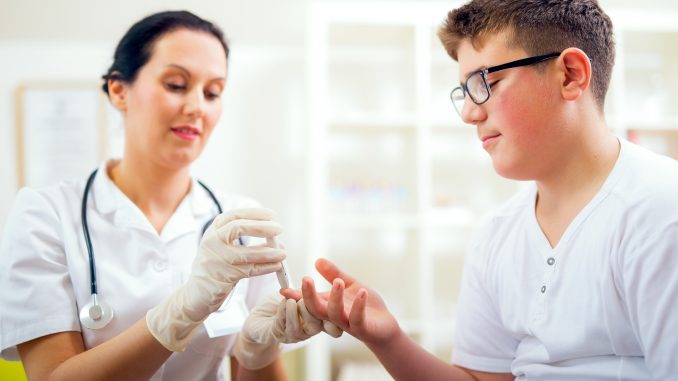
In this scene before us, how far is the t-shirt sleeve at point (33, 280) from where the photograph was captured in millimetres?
1146

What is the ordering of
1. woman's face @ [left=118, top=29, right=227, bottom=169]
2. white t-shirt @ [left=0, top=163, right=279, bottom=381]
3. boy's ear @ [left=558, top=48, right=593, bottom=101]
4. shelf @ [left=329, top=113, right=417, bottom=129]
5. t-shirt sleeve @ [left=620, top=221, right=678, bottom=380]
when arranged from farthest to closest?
1. shelf @ [left=329, top=113, right=417, bottom=129]
2. woman's face @ [left=118, top=29, right=227, bottom=169]
3. white t-shirt @ [left=0, top=163, right=279, bottom=381]
4. boy's ear @ [left=558, top=48, right=593, bottom=101]
5. t-shirt sleeve @ [left=620, top=221, right=678, bottom=380]

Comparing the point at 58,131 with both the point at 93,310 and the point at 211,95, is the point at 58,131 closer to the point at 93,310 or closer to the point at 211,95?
the point at 211,95

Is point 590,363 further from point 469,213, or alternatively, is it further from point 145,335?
point 469,213

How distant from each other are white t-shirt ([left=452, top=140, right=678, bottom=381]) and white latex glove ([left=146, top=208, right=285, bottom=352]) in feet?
1.68

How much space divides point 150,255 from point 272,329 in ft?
1.18

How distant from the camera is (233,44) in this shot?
266 centimetres

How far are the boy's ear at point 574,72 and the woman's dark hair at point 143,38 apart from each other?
852mm

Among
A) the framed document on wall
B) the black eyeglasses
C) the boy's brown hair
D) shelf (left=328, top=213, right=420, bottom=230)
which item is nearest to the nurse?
the black eyeglasses

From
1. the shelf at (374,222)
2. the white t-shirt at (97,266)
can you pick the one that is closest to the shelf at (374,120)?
the shelf at (374,222)

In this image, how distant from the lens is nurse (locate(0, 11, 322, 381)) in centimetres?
110

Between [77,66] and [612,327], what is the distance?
2449mm

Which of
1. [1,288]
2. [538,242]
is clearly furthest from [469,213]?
[1,288]

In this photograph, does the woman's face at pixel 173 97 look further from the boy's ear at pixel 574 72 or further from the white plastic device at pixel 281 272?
the boy's ear at pixel 574 72

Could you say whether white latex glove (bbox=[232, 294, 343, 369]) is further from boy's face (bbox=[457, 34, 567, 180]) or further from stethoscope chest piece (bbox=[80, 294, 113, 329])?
boy's face (bbox=[457, 34, 567, 180])
